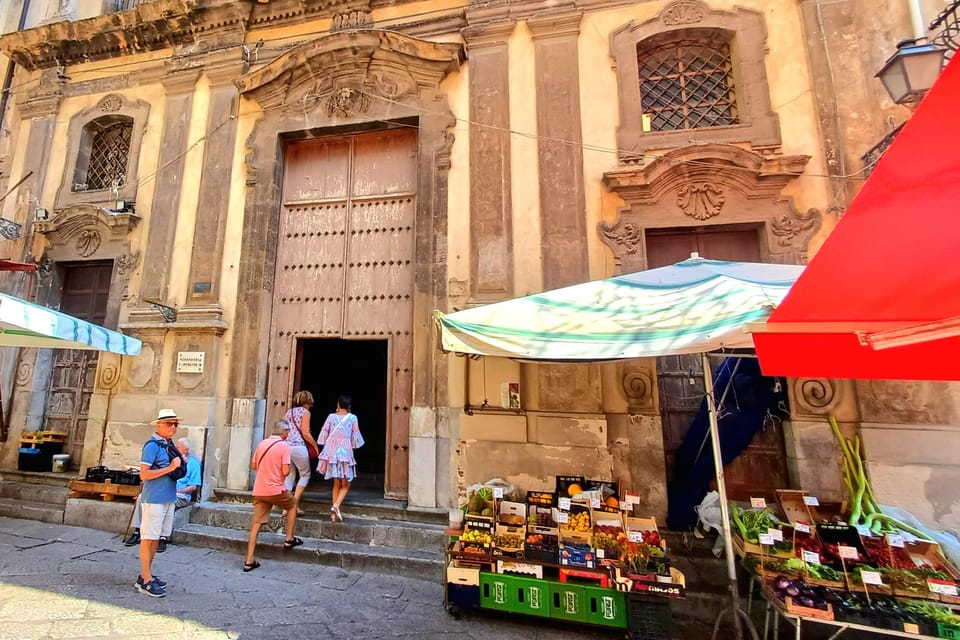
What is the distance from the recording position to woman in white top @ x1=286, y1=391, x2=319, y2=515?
5298mm

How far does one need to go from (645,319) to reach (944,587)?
8.89 feet

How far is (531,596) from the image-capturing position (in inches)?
144

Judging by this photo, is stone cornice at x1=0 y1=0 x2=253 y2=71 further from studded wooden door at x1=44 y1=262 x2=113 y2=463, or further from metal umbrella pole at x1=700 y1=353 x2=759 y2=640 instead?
metal umbrella pole at x1=700 y1=353 x2=759 y2=640

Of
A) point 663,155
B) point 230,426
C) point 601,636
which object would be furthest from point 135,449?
point 663,155

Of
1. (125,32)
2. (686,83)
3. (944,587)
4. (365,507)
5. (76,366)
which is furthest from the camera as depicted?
(125,32)

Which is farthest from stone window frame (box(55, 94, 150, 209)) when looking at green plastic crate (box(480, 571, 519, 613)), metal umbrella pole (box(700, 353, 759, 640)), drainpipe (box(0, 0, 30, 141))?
metal umbrella pole (box(700, 353, 759, 640))

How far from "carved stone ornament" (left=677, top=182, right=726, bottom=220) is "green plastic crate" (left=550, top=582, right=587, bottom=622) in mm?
4369

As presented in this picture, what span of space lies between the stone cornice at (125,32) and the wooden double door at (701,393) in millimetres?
7912

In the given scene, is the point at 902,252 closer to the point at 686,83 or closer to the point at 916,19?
the point at 686,83

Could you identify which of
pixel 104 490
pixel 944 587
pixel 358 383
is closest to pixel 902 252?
pixel 944 587

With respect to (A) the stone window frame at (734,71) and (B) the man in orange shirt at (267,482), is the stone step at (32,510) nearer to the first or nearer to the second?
(B) the man in orange shirt at (267,482)

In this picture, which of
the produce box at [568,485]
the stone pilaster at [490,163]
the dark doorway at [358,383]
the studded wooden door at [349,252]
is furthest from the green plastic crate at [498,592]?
the dark doorway at [358,383]

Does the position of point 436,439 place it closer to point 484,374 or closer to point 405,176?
point 484,374

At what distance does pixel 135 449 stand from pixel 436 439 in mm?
4511
